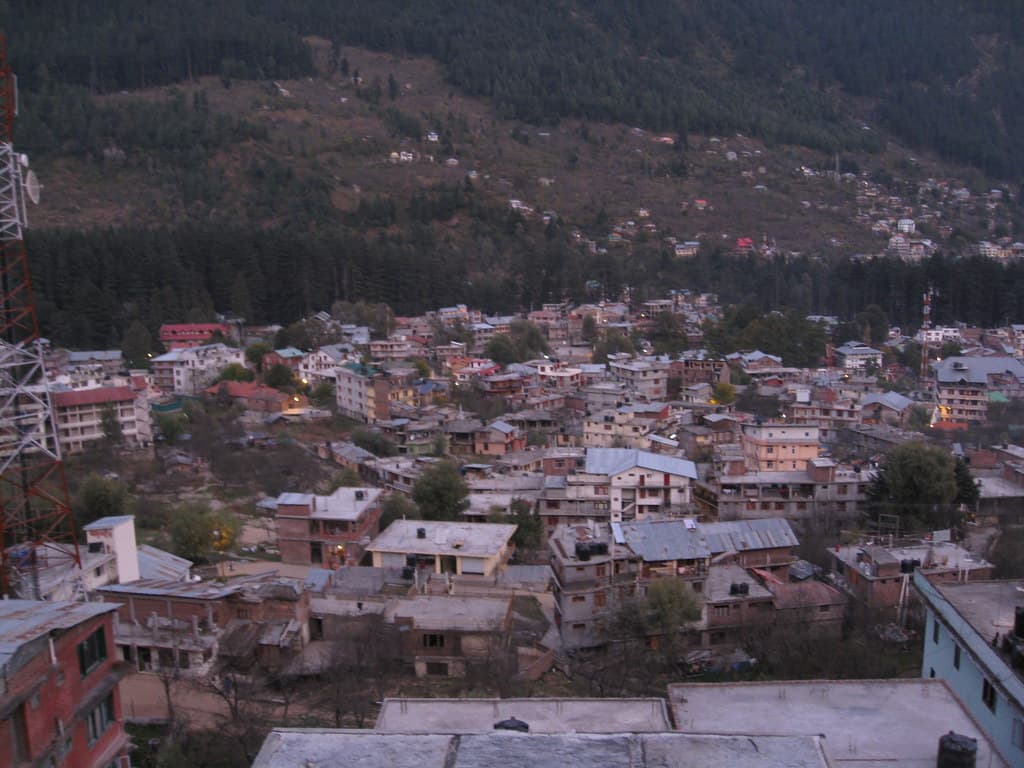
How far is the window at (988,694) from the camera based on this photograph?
158 inches

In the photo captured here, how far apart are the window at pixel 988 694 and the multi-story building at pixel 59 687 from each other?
4.02 metres

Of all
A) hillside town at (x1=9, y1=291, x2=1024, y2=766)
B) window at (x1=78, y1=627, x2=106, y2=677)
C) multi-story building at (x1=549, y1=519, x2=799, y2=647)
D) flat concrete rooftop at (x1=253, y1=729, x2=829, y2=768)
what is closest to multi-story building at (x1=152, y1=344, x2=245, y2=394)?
hillside town at (x1=9, y1=291, x2=1024, y2=766)

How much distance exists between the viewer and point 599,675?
871 cm

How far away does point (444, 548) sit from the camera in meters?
11.8

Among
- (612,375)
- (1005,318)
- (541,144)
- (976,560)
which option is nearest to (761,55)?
(541,144)

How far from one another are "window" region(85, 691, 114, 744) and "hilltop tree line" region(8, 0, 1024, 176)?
5079cm

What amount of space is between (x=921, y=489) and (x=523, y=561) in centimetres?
609

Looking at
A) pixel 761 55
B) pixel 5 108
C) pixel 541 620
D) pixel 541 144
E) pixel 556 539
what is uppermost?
pixel 761 55

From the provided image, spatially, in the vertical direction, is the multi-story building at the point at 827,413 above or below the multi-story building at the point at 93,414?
below

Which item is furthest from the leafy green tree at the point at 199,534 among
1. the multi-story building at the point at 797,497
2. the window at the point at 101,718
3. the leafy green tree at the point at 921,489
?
the leafy green tree at the point at 921,489

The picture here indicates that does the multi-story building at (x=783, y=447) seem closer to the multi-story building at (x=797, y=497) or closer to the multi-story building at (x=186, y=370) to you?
the multi-story building at (x=797, y=497)

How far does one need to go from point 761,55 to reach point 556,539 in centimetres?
7447

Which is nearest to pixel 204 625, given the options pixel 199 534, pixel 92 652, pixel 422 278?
pixel 199 534

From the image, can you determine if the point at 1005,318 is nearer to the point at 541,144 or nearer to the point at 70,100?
the point at 541,144
